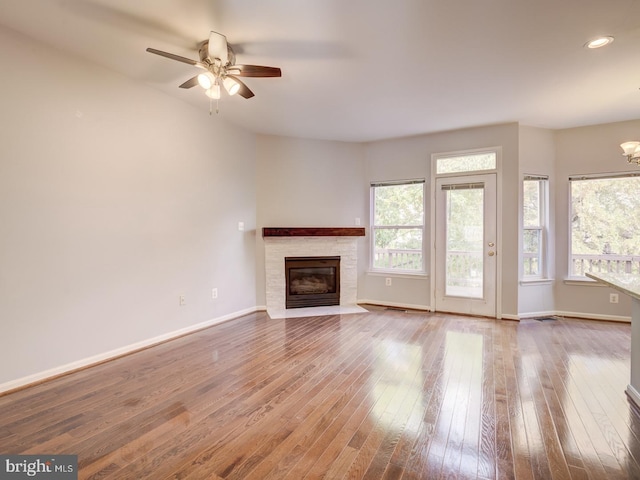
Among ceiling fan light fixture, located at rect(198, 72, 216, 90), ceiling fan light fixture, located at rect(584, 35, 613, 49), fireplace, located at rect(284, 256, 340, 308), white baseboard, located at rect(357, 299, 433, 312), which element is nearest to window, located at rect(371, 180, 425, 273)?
white baseboard, located at rect(357, 299, 433, 312)

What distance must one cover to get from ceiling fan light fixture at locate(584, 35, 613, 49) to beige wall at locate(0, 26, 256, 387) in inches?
151

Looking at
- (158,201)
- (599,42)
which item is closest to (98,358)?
(158,201)

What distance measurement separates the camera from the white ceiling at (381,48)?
2.08 metres

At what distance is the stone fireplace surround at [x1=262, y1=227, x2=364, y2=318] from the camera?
4773mm

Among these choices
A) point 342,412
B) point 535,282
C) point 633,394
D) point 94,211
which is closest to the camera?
point 342,412

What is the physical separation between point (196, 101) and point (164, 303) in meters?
2.33

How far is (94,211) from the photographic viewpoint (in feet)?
9.21

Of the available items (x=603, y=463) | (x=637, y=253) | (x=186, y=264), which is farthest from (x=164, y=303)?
(x=637, y=253)

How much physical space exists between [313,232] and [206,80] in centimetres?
279

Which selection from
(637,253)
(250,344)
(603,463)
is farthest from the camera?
(637,253)

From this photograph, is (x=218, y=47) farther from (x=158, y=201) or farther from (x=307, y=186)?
(x=307, y=186)

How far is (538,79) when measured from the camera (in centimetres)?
301

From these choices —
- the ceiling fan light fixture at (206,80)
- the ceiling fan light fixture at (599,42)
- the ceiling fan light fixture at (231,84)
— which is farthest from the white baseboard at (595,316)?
the ceiling fan light fixture at (206,80)

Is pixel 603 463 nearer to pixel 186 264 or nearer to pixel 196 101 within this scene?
pixel 186 264
